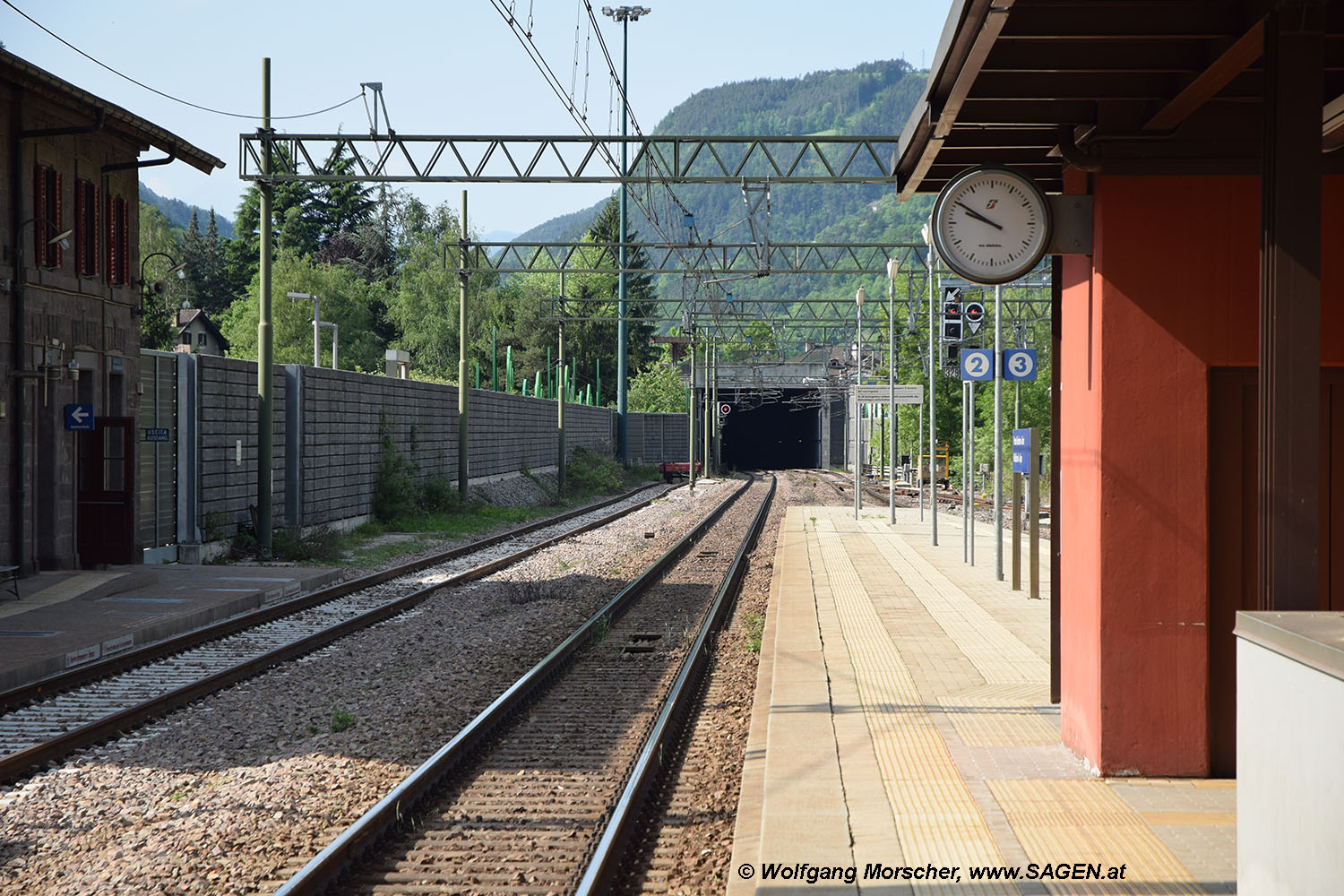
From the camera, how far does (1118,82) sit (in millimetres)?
6621

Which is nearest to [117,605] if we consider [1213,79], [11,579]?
[11,579]

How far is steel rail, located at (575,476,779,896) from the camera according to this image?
591cm

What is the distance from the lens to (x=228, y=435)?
20.0 metres

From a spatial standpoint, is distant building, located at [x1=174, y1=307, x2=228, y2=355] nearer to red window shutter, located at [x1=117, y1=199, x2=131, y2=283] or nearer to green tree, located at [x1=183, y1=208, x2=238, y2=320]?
green tree, located at [x1=183, y1=208, x2=238, y2=320]

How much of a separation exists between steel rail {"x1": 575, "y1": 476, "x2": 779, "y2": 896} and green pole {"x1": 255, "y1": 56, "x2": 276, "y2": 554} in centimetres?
798

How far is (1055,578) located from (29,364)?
1263cm

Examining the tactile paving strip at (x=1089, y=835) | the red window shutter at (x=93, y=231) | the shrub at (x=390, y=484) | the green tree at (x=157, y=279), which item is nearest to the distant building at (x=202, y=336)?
the green tree at (x=157, y=279)

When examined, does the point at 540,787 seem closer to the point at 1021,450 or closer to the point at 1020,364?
the point at 1021,450

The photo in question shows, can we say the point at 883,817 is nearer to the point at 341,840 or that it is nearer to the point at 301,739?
the point at 341,840

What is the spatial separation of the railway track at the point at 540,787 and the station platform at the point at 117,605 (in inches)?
158

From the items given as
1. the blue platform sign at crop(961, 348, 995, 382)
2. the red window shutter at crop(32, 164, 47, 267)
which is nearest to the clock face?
the blue platform sign at crop(961, 348, 995, 382)

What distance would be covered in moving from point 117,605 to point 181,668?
11.3 ft

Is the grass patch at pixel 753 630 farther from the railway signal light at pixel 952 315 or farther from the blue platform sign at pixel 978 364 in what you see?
the railway signal light at pixel 952 315

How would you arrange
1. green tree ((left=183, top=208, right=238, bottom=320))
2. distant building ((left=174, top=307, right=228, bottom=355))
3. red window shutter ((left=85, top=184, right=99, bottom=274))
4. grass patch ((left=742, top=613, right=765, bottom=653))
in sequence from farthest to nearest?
green tree ((left=183, top=208, right=238, bottom=320)) < distant building ((left=174, top=307, right=228, bottom=355)) < red window shutter ((left=85, top=184, right=99, bottom=274)) < grass patch ((left=742, top=613, right=765, bottom=653))
